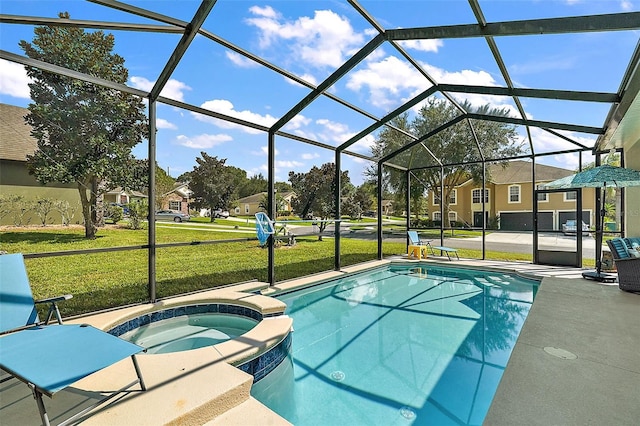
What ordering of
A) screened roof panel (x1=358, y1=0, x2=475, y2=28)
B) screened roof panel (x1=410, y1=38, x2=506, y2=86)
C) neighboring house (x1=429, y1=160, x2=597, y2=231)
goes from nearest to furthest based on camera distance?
screened roof panel (x1=358, y1=0, x2=475, y2=28) < screened roof panel (x1=410, y1=38, x2=506, y2=86) < neighboring house (x1=429, y1=160, x2=597, y2=231)

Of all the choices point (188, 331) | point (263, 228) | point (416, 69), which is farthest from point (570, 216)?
point (188, 331)

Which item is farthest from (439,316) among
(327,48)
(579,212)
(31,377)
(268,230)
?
(579,212)

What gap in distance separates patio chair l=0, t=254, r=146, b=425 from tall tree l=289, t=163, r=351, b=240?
997 centimetres

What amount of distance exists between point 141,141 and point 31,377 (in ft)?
16.2

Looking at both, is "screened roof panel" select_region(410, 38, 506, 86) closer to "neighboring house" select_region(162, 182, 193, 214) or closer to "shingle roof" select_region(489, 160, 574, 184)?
"shingle roof" select_region(489, 160, 574, 184)

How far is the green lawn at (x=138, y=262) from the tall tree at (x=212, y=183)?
0.75 metres

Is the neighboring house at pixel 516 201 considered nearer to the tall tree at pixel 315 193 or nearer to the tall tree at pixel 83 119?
the tall tree at pixel 315 193

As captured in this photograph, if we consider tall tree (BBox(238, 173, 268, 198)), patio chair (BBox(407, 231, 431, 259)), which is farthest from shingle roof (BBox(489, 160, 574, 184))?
tall tree (BBox(238, 173, 268, 198))

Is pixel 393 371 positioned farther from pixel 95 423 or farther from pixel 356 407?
pixel 95 423

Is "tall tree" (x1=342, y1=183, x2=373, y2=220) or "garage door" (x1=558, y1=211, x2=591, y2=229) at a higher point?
"tall tree" (x1=342, y1=183, x2=373, y2=220)

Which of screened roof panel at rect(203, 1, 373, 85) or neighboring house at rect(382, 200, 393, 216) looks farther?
neighboring house at rect(382, 200, 393, 216)

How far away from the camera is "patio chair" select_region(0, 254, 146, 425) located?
188 centimetres

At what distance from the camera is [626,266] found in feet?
18.4

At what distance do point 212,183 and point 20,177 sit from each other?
187 inches
